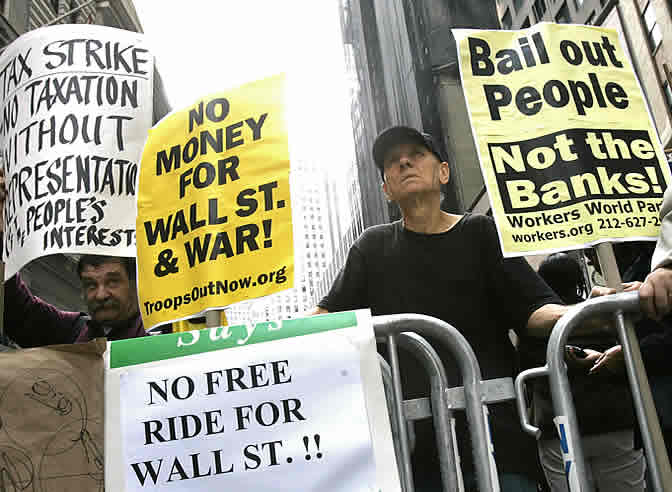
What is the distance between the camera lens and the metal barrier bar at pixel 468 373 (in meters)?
1.71

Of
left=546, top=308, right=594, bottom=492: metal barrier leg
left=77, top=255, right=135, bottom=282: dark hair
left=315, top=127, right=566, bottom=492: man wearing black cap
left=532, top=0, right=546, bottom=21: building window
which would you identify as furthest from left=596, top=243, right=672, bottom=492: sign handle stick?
left=532, top=0, right=546, bottom=21: building window

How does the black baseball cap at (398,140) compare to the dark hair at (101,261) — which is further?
the dark hair at (101,261)

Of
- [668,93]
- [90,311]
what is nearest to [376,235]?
[90,311]

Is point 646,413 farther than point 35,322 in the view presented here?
No

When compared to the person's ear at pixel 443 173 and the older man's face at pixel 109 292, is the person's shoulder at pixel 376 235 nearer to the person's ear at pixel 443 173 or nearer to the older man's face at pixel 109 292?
the person's ear at pixel 443 173

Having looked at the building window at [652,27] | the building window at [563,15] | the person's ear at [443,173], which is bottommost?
the person's ear at [443,173]

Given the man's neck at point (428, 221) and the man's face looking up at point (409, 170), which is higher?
the man's face looking up at point (409, 170)

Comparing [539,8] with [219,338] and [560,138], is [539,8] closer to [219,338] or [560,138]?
[560,138]

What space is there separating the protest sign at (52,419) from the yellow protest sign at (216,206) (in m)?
0.52

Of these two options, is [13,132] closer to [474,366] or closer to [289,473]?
[289,473]

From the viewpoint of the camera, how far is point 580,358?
2.53 meters

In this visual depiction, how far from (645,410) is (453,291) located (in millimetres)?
770

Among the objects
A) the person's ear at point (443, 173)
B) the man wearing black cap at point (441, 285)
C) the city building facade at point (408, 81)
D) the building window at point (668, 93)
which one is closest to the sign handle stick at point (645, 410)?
the man wearing black cap at point (441, 285)

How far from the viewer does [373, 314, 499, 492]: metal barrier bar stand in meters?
1.71
